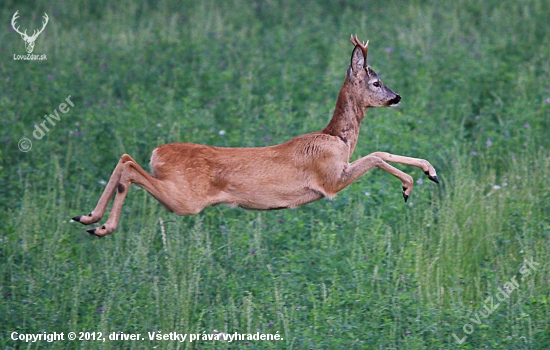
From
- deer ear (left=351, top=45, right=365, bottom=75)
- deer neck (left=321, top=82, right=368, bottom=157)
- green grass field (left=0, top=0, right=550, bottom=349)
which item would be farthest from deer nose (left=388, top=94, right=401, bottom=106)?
green grass field (left=0, top=0, right=550, bottom=349)

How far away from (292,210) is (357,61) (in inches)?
77.3

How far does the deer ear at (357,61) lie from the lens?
7.31 m

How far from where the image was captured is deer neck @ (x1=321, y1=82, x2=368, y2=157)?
7.31 meters

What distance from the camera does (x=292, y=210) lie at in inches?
341

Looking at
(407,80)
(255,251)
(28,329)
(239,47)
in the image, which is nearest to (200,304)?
(255,251)

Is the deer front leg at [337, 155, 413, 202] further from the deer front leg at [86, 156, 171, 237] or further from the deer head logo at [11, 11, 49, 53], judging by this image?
the deer head logo at [11, 11, 49, 53]

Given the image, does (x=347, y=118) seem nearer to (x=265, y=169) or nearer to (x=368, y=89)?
(x=368, y=89)

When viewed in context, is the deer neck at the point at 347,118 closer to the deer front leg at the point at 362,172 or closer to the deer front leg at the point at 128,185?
the deer front leg at the point at 362,172

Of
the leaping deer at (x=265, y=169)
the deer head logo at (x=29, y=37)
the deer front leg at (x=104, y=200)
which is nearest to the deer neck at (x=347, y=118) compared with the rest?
the leaping deer at (x=265, y=169)

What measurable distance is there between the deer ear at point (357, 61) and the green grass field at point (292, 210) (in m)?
1.50

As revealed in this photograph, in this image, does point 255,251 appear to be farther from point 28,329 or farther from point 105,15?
point 105,15

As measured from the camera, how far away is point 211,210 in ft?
28.4

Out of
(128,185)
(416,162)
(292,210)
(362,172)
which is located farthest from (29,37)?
(416,162)

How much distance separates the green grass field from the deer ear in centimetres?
150
